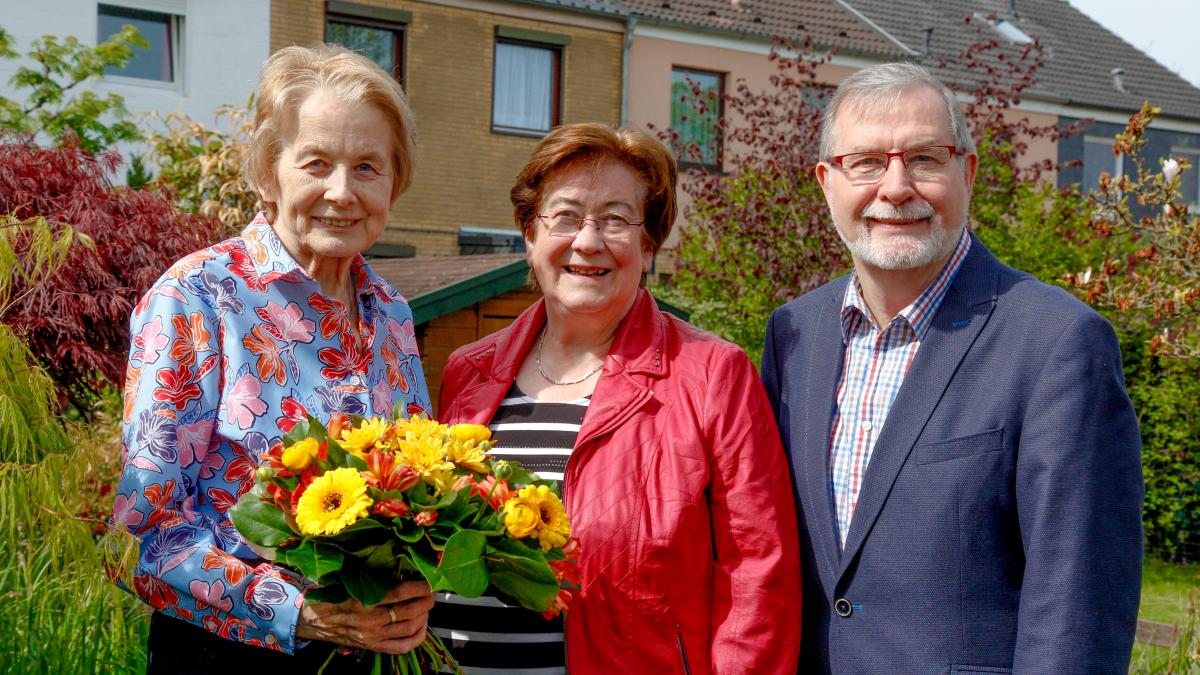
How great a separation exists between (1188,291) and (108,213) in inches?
279

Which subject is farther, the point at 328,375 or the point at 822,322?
the point at 822,322

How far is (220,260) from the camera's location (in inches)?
124

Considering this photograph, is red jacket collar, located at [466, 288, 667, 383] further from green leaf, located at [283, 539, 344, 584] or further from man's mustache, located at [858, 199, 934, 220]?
green leaf, located at [283, 539, 344, 584]

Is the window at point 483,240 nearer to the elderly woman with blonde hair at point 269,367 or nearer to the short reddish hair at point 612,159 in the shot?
the short reddish hair at point 612,159

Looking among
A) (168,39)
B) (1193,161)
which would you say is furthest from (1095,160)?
(168,39)

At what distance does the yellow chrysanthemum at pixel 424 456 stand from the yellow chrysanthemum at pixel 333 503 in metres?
0.14

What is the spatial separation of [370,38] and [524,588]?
17452mm

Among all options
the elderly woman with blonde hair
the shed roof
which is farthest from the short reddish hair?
the shed roof

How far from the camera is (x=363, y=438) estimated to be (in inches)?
111

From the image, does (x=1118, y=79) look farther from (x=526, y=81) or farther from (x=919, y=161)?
(x=919, y=161)

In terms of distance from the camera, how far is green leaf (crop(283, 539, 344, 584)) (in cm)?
263

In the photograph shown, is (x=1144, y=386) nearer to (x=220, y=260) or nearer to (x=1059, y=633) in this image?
(x=1059, y=633)

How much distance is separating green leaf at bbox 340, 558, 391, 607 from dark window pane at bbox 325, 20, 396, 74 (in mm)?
16947

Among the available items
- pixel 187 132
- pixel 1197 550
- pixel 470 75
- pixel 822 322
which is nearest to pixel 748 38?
pixel 470 75
